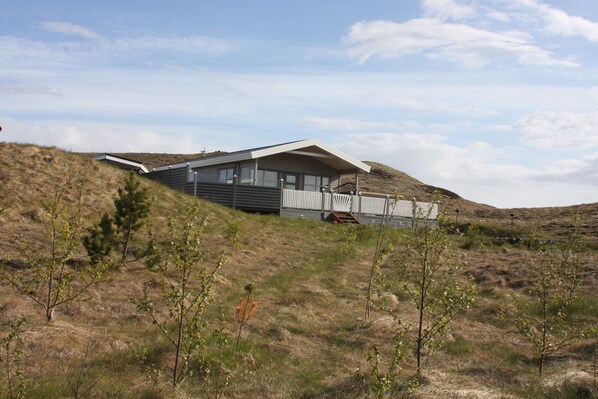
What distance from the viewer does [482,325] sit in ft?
40.9

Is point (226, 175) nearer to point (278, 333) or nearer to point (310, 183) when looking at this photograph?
→ point (310, 183)

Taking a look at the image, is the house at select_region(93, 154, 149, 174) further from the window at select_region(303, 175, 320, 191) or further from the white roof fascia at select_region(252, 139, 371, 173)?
the window at select_region(303, 175, 320, 191)

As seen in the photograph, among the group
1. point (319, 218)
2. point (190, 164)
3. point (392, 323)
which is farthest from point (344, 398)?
point (190, 164)

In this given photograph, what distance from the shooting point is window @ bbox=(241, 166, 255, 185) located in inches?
1245

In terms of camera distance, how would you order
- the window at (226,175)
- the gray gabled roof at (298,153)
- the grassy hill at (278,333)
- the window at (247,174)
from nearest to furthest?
1. the grassy hill at (278,333)
2. the gray gabled roof at (298,153)
3. the window at (247,174)
4. the window at (226,175)

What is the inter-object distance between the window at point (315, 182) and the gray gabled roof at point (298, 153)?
3.35 ft

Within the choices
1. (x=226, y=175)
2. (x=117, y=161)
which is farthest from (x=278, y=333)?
(x=117, y=161)

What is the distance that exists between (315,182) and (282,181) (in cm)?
695

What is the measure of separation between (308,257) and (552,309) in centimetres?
800

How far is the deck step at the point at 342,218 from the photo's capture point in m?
30.2

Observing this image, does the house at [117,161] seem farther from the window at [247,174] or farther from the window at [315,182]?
the window at [315,182]

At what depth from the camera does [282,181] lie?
1159 inches

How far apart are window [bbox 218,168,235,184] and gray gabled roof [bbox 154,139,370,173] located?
1.08 metres

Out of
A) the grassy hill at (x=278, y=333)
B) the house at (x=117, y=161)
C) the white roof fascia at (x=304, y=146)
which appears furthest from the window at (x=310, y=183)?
the grassy hill at (x=278, y=333)
